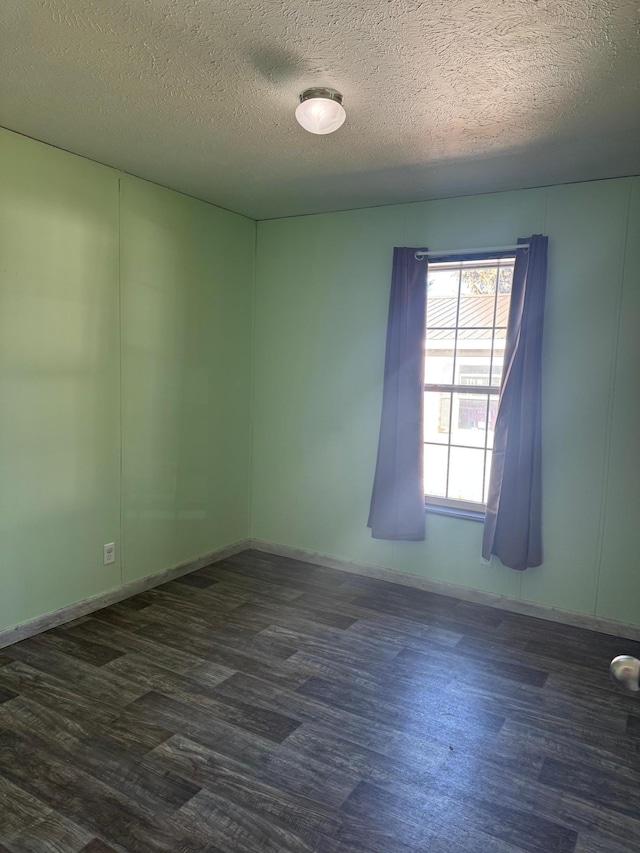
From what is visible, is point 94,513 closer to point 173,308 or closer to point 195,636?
point 195,636

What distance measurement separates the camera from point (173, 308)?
12.2ft

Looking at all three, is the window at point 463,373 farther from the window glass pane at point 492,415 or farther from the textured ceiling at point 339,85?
the textured ceiling at point 339,85

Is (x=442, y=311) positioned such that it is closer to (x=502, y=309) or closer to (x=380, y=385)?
(x=502, y=309)

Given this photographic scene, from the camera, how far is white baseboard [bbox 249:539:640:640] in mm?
3277

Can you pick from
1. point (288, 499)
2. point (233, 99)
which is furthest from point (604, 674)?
point (233, 99)

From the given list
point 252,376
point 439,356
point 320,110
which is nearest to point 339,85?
point 320,110

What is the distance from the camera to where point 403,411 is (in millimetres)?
3756

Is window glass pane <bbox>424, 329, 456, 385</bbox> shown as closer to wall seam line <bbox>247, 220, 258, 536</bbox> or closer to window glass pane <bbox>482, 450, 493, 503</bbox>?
window glass pane <bbox>482, 450, 493, 503</bbox>

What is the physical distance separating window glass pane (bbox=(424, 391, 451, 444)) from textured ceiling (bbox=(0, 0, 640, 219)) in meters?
1.30

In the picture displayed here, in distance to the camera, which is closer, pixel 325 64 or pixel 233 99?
pixel 325 64

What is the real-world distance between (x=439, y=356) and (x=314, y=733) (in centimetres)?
238

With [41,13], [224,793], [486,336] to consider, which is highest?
[41,13]

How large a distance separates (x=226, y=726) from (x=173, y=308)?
245cm

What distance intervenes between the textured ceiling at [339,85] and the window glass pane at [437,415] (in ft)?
4.28
